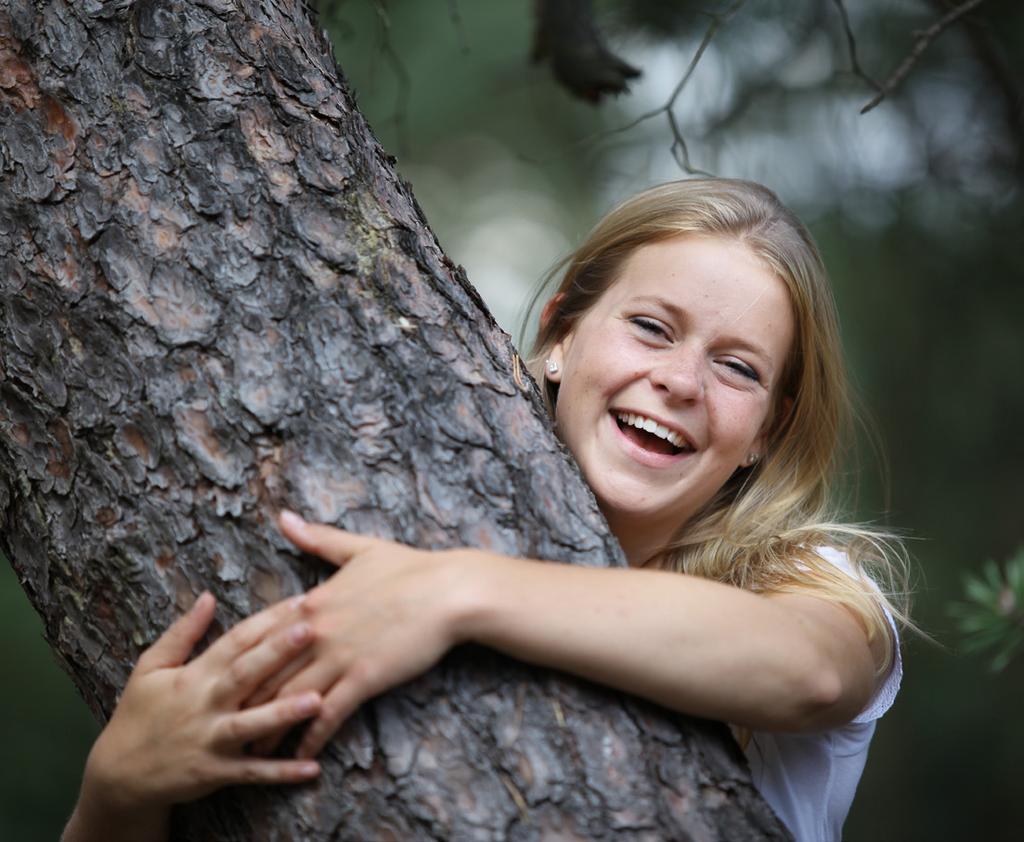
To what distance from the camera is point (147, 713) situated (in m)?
1.20

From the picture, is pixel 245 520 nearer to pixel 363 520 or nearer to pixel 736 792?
pixel 363 520

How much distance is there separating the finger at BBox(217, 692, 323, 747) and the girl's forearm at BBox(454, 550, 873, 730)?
0.59 feet

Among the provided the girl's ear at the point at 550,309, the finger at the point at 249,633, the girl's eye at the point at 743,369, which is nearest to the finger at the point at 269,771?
the finger at the point at 249,633

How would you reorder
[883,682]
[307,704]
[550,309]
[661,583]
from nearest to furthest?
[307,704], [661,583], [883,682], [550,309]

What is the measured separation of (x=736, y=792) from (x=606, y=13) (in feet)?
9.99

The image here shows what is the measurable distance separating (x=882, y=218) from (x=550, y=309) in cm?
251

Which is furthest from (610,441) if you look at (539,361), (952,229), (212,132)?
(952,229)

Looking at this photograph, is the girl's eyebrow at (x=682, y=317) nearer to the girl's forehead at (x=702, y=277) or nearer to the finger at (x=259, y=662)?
the girl's forehead at (x=702, y=277)

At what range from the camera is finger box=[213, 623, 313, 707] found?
1.11 metres

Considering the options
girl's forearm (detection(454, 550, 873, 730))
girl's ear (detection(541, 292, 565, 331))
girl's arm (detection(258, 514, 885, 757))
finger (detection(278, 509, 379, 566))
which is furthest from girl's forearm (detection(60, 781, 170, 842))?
girl's ear (detection(541, 292, 565, 331))

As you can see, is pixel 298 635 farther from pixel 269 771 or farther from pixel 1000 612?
pixel 1000 612

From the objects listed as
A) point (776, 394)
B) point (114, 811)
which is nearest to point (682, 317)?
point (776, 394)

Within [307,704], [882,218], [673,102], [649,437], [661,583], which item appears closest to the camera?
[307,704]

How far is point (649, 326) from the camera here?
188 cm
